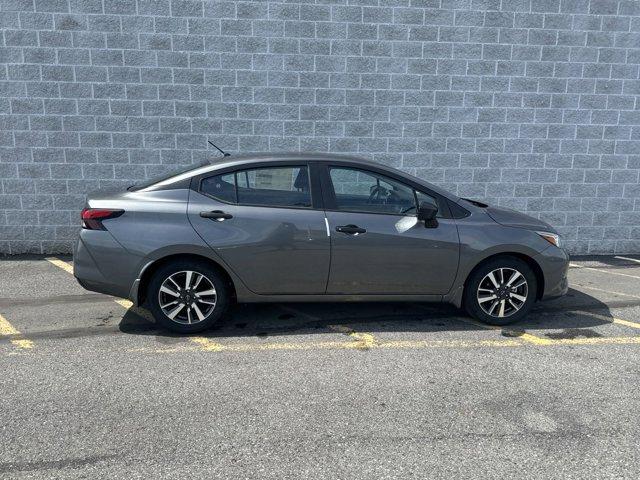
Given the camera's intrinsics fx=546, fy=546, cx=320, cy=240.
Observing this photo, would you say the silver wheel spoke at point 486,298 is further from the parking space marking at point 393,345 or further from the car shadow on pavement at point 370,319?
the parking space marking at point 393,345

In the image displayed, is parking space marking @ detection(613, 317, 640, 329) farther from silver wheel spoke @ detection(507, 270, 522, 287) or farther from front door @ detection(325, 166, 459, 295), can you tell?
front door @ detection(325, 166, 459, 295)

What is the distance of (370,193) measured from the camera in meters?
4.85

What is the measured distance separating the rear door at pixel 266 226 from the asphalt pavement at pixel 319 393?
0.55 m

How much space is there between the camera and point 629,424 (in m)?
3.34

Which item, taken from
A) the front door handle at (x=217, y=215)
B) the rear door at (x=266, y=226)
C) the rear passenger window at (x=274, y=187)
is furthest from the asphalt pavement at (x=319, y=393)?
the rear passenger window at (x=274, y=187)

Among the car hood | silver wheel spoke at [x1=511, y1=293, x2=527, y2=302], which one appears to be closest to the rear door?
the car hood

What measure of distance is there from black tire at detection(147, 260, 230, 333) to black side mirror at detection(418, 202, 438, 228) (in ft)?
5.95

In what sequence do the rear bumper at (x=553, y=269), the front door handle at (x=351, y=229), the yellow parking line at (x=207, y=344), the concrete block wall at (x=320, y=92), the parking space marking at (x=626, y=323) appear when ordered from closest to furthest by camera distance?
the yellow parking line at (x=207, y=344) < the front door handle at (x=351, y=229) < the rear bumper at (x=553, y=269) < the parking space marking at (x=626, y=323) < the concrete block wall at (x=320, y=92)

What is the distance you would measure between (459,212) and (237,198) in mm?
1986

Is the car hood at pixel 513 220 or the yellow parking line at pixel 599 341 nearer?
the yellow parking line at pixel 599 341

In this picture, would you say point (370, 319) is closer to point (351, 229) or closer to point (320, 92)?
point (351, 229)

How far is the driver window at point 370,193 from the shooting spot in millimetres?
4809

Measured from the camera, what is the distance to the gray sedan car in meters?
4.57

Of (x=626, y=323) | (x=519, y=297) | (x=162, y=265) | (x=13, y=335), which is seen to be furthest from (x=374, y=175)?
(x=13, y=335)
